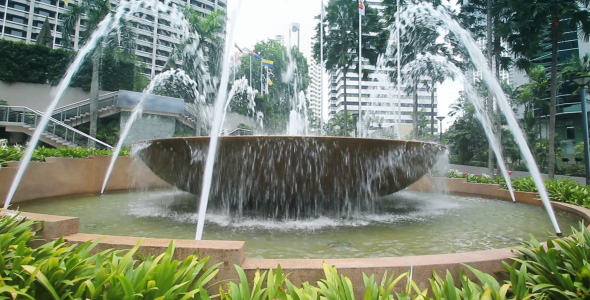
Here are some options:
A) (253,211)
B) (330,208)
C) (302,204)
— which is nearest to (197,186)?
(253,211)

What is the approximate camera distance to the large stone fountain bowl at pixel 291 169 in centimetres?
552

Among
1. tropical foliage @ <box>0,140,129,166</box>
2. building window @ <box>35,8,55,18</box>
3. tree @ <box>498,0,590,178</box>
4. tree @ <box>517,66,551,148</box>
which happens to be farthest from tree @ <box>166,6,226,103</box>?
building window @ <box>35,8,55,18</box>

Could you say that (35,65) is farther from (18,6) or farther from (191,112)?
(18,6)

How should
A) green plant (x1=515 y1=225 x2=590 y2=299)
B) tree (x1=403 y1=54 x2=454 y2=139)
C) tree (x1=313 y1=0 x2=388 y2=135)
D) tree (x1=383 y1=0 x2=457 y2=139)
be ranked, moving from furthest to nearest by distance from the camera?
tree (x1=313 y1=0 x2=388 y2=135), tree (x1=403 y1=54 x2=454 y2=139), tree (x1=383 y1=0 x2=457 y2=139), green plant (x1=515 y1=225 x2=590 y2=299)

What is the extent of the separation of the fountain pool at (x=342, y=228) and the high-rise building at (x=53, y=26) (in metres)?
40.0

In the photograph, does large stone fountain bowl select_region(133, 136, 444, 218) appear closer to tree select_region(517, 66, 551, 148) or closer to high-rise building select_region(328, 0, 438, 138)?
high-rise building select_region(328, 0, 438, 138)

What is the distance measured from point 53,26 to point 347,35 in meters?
50.4

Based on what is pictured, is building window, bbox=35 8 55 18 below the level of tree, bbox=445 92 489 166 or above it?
above

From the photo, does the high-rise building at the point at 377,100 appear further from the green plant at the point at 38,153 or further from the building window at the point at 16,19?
the building window at the point at 16,19

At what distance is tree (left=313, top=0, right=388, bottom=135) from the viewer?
32.7m

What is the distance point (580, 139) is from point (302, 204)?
4290cm

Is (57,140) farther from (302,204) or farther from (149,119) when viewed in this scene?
(302,204)

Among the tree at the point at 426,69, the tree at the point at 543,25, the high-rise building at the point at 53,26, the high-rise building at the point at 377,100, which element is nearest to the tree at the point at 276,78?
the high-rise building at the point at 377,100

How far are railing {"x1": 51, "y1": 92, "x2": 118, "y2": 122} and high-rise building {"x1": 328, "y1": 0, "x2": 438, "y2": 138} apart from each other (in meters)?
22.8
